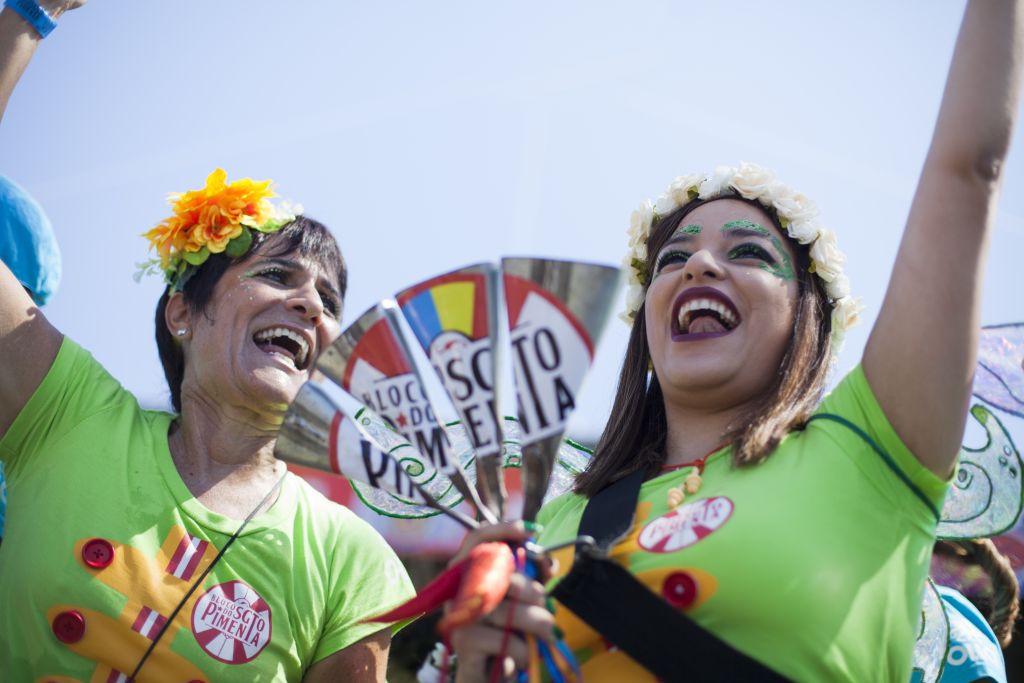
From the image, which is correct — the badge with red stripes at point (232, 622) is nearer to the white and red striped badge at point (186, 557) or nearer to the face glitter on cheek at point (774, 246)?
the white and red striped badge at point (186, 557)

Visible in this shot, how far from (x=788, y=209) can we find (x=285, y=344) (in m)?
1.50

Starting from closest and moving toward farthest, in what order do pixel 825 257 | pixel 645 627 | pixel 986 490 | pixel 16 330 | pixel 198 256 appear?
pixel 645 627
pixel 16 330
pixel 825 257
pixel 986 490
pixel 198 256

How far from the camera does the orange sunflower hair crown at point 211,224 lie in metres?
3.11

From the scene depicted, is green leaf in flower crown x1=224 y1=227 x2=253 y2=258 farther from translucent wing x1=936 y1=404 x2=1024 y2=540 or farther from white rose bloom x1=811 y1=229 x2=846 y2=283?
translucent wing x1=936 y1=404 x2=1024 y2=540

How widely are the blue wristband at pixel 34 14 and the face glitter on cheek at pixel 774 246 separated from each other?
6.39ft

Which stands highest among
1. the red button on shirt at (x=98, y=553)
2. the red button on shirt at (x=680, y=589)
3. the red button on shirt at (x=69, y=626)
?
the red button on shirt at (x=98, y=553)

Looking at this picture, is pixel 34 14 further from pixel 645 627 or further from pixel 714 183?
pixel 645 627

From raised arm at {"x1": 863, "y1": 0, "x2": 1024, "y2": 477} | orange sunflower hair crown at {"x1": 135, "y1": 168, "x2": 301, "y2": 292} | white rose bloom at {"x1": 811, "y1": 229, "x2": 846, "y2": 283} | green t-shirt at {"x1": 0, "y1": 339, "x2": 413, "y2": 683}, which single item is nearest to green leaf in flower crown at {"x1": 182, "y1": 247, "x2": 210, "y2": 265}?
orange sunflower hair crown at {"x1": 135, "y1": 168, "x2": 301, "y2": 292}

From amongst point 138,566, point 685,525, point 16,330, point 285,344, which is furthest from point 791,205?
point 16,330

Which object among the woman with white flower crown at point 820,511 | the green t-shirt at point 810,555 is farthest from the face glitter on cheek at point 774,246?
the green t-shirt at point 810,555

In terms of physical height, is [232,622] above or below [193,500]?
below

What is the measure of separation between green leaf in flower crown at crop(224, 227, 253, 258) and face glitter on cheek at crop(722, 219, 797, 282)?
1.45m

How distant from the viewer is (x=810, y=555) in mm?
1919

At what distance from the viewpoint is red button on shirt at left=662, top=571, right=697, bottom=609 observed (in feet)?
6.37
